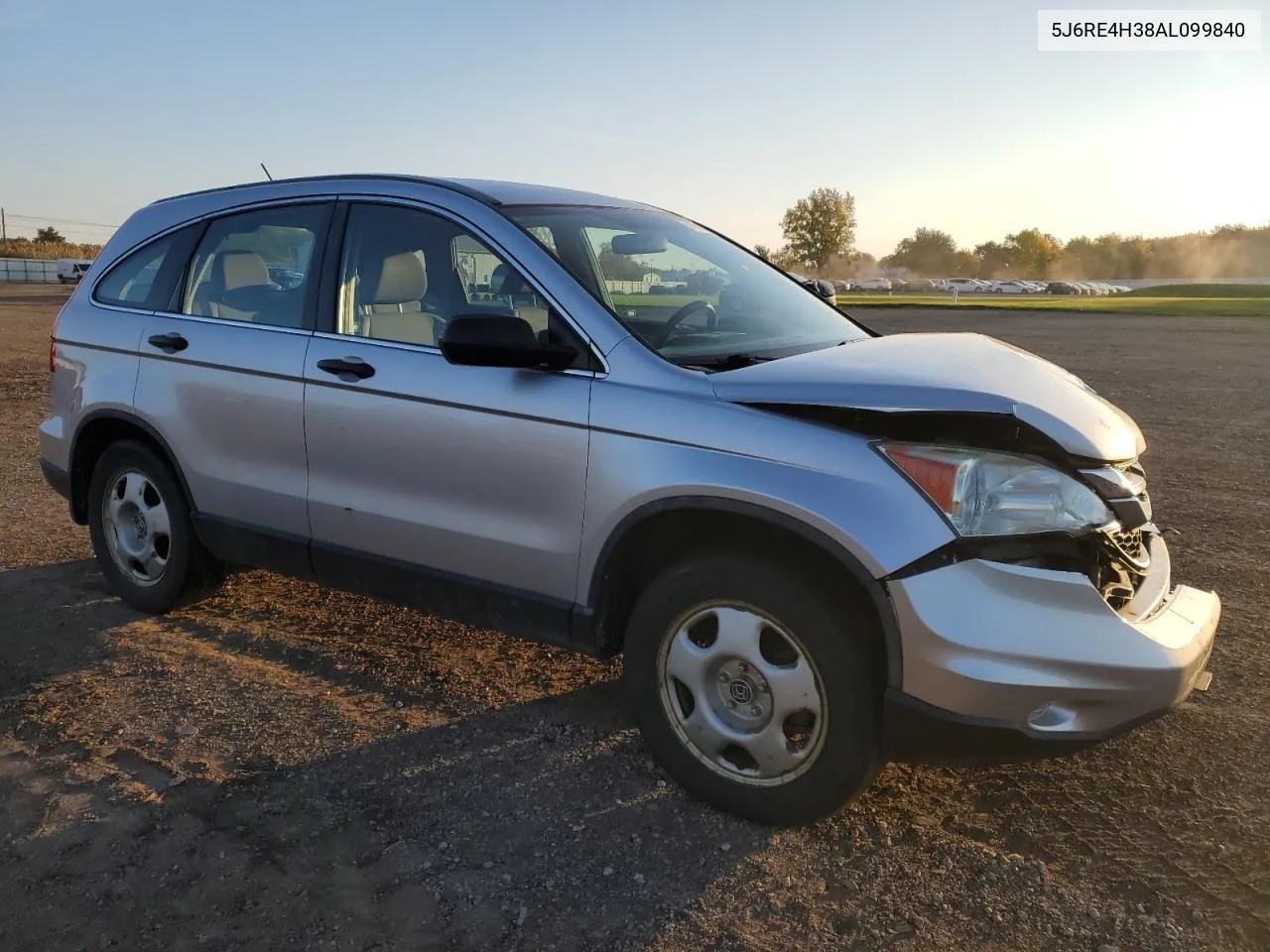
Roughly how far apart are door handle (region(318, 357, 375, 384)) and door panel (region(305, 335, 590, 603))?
2cm

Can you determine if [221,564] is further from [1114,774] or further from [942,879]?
[1114,774]

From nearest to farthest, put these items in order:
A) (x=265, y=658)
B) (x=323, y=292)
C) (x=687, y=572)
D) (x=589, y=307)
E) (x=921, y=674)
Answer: (x=921, y=674) < (x=687, y=572) < (x=589, y=307) < (x=323, y=292) < (x=265, y=658)

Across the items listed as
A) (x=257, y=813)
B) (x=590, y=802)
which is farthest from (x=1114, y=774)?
(x=257, y=813)

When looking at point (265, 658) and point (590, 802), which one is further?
point (265, 658)

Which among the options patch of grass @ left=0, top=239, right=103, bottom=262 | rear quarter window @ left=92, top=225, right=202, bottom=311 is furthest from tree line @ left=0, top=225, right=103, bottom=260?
rear quarter window @ left=92, top=225, right=202, bottom=311

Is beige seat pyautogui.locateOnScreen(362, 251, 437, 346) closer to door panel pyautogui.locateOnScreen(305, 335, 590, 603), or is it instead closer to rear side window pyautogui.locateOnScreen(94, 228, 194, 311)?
door panel pyautogui.locateOnScreen(305, 335, 590, 603)

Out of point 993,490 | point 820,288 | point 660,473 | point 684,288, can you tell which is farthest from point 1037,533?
point 820,288

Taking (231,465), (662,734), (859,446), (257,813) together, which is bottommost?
(257,813)

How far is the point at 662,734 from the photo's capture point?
3.14 metres

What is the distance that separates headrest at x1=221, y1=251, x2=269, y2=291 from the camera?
424 centimetres

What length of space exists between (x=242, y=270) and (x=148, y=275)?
0.64m

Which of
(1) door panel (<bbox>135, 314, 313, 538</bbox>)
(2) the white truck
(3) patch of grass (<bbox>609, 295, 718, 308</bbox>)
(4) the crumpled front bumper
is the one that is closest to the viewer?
(4) the crumpled front bumper

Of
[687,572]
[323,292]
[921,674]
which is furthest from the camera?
[323,292]

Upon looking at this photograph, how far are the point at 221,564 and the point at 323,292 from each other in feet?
4.97
